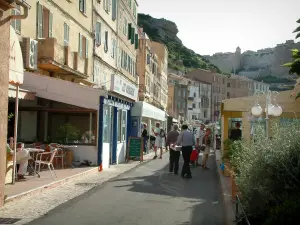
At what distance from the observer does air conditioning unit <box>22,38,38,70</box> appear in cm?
1775

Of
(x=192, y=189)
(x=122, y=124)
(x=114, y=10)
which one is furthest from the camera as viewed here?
(x=114, y=10)

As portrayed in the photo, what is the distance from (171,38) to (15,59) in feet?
527

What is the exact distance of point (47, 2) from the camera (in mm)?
20359

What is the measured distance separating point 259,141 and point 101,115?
1113 centimetres

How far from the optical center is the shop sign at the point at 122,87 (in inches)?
747

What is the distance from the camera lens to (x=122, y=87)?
2072cm

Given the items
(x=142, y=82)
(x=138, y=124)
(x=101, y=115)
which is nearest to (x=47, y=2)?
(x=101, y=115)

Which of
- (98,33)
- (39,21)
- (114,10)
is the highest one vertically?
(114,10)

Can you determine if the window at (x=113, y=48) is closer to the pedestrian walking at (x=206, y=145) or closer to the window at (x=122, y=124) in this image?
the window at (x=122, y=124)

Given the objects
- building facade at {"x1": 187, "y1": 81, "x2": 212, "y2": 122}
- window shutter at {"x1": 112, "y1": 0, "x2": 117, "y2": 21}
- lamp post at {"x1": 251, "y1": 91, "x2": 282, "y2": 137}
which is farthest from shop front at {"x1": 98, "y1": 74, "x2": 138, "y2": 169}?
building facade at {"x1": 187, "y1": 81, "x2": 212, "y2": 122}

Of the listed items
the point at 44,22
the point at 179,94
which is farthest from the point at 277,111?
the point at 179,94

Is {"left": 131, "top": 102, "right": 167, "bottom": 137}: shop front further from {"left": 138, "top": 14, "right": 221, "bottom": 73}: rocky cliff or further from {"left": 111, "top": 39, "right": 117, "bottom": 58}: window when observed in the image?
{"left": 138, "top": 14, "right": 221, "bottom": 73}: rocky cliff

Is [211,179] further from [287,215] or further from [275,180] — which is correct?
[287,215]

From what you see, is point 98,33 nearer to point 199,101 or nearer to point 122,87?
point 122,87
